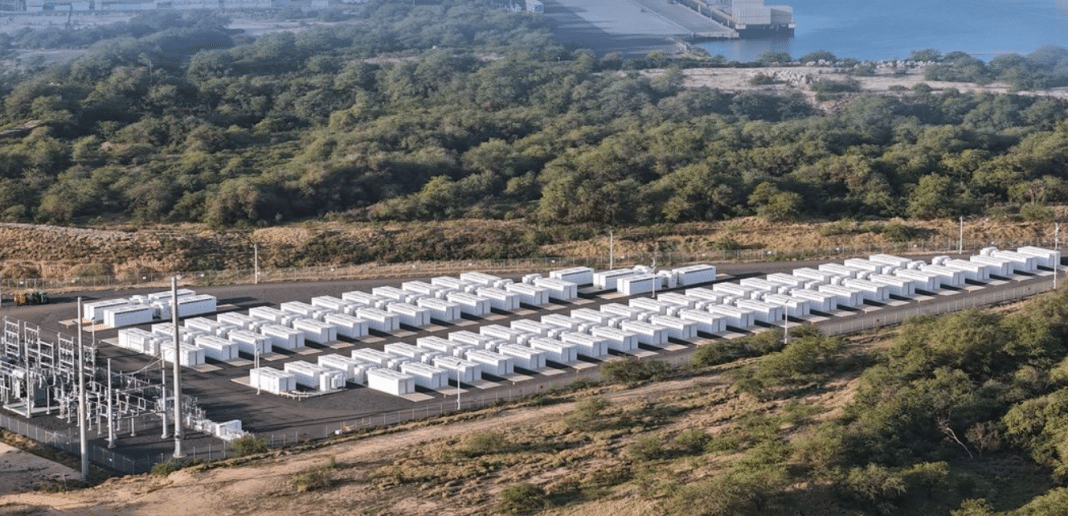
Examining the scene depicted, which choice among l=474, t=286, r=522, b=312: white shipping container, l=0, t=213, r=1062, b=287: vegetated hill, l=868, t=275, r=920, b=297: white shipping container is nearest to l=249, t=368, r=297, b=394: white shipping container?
l=474, t=286, r=522, b=312: white shipping container

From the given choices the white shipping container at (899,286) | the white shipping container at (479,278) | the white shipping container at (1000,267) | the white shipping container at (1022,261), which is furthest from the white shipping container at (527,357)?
the white shipping container at (1022,261)

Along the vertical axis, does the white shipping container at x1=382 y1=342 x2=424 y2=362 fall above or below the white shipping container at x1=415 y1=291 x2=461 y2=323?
below

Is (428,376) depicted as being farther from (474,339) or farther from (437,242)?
(437,242)

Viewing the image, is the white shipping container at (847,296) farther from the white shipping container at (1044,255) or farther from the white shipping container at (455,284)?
the white shipping container at (455,284)

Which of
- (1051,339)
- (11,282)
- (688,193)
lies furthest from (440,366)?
(688,193)

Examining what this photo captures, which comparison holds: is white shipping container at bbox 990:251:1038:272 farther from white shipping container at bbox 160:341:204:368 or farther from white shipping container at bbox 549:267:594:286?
white shipping container at bbox 160:341:204:368
